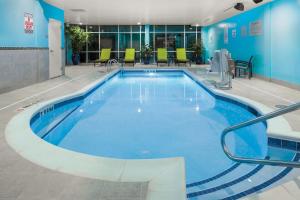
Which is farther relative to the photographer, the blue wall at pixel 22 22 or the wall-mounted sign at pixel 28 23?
the wall-mounted sign at pixel 28 23

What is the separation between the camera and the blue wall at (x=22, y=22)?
26.0 ft

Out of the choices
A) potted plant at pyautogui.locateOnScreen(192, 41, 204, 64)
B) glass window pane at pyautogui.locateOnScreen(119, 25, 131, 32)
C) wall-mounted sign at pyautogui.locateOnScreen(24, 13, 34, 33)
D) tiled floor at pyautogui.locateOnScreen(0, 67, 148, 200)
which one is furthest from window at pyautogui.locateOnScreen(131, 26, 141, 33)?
tiled floor at pyautogui.locateOnScreen(0, 67, 148, 200)

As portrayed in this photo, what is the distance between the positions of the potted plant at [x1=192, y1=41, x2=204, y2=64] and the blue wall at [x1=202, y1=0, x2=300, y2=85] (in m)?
5.67

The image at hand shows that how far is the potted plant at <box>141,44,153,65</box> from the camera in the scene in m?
20.1

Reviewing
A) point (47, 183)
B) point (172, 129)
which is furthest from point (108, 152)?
point (47, 183)

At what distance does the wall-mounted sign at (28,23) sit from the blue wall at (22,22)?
0.11 meters

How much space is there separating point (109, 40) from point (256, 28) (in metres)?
11.8

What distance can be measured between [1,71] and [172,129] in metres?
4.51

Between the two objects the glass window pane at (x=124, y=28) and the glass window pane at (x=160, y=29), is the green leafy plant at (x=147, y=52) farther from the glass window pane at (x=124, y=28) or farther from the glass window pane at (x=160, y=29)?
the glass window pane at (x=124, y=28)

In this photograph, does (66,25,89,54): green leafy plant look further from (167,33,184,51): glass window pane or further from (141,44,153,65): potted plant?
(167,33,184,51): glass window pane

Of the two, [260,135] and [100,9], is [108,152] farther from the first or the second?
[100,9]

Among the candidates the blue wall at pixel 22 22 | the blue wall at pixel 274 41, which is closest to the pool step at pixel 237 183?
the blue wall at pixel 274 41

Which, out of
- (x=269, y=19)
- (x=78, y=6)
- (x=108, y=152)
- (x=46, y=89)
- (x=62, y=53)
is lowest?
(x=108, y=152)

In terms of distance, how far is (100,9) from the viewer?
13125 millimetres
